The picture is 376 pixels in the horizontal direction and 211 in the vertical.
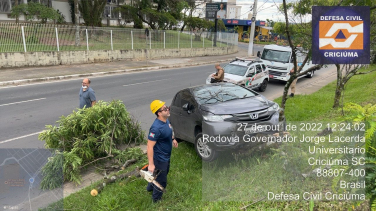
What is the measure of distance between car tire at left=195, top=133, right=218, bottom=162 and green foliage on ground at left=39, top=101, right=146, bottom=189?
1441 mm

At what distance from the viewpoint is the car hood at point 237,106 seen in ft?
18.8

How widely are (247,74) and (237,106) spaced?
25.1ft

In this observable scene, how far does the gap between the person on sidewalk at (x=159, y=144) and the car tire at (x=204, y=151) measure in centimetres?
125

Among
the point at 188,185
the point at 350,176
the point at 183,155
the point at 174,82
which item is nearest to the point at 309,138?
the point at 350,176

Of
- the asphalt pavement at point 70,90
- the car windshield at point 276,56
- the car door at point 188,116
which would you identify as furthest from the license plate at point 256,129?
the car windshield at point 276,56

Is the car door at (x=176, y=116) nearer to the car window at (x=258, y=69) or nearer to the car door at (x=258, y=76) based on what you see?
the car door at (x=258, y=76)

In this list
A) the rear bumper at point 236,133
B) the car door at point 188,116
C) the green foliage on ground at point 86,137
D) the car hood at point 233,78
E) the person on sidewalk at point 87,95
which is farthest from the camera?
the car hood at point 233,78

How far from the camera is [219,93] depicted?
6789mm

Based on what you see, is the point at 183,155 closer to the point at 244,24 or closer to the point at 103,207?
the point at 103,207

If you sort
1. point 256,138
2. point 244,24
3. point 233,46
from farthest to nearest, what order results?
point 244,24, point 233,46, point 256,138

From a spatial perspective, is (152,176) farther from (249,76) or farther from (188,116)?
(249,76)

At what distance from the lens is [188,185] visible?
194 inches

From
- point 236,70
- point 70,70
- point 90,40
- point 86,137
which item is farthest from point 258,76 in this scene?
point 90,40

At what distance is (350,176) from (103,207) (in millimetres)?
3471
